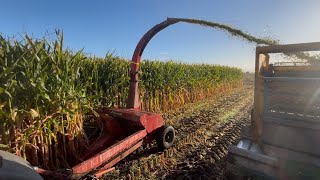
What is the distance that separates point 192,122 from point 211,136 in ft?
4.57

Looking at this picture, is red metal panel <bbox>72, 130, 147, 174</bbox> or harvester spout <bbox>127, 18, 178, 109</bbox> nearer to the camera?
red metal panel <bbox>72, 130, 147, 174</bbox>

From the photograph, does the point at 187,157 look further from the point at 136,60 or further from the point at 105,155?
the point at 136,60

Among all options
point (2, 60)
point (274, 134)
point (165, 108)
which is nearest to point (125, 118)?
point (2, 60)

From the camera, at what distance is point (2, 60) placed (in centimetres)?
338

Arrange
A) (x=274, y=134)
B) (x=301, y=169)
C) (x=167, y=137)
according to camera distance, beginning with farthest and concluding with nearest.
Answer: (x=167, y=137), (x=274, y=134), (x=301, y=169)

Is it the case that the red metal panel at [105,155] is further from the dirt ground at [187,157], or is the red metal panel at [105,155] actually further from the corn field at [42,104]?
the corn field at [42,104]

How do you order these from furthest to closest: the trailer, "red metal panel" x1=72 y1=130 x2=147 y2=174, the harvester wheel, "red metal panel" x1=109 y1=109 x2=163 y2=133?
the harvester wheel < "red metal panel" x1=109 y1=109 x2=163 y2=133 < "red metal panel" x1=72 y1=130 x2=147 y2=174 < the trailer

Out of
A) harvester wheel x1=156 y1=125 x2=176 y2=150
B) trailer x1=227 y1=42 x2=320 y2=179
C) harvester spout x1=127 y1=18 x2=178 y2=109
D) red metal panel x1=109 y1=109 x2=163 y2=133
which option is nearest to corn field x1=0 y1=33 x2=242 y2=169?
red metal panel x1=109 y1=109 x2=163 y2=133

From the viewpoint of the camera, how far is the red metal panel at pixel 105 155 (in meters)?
3.01

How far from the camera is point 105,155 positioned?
11.1ft

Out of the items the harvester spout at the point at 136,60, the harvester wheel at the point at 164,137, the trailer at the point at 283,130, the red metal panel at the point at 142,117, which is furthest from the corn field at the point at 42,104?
the trailer at the point at 283,130

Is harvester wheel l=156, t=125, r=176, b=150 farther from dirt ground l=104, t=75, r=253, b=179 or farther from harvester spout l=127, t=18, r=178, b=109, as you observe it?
harvester spout l=127, t=18, r=178, b=109

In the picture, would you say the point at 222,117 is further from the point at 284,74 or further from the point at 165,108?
the point at 284,74

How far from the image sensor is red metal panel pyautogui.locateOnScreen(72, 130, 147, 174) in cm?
301
